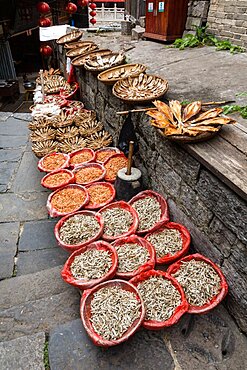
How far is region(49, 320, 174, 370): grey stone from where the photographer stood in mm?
2377

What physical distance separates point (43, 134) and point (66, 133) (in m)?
0.51

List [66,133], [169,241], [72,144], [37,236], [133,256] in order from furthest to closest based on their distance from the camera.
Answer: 1. [66,133]
2. [72,144]
3. [37,236]
4. [169,241]
5. [133,256]

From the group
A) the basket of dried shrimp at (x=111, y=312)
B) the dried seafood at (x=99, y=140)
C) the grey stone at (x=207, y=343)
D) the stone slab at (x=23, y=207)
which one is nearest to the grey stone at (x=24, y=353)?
the basket of dried shrimp at (x=111, y=312)

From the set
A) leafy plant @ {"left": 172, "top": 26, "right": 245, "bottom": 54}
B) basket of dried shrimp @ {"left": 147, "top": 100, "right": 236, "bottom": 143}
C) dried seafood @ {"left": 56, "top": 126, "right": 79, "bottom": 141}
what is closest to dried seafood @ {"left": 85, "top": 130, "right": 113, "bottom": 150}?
Result: dried seafood @ {"left": 56, "top": 126, "right": 79, "bottom": 141}

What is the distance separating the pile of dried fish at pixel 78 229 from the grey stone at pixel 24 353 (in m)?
1.13

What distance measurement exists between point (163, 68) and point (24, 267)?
180 inches

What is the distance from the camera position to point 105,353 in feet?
8.07

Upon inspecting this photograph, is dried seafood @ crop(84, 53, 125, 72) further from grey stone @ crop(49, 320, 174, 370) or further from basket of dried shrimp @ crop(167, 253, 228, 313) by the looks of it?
grey stone @ crop(49, 320, 174, 370)

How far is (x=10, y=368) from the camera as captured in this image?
7.68 feet

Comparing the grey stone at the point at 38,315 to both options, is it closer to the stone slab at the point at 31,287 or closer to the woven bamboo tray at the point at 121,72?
the stone slab at the point at 31,287

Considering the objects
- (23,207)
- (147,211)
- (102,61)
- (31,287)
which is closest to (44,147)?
(23,207)

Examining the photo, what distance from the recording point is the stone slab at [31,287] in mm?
3014

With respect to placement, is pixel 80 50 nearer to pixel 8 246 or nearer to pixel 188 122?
pixel 188 122

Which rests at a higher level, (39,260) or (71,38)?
(71,38)
